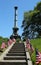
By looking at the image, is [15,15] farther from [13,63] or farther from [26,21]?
[13,63]

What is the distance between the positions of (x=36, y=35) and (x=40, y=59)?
58.3 meters

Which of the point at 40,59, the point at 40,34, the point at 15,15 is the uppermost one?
the point at 15,15

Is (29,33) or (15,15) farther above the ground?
(15,15)

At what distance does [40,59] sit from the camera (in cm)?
1056

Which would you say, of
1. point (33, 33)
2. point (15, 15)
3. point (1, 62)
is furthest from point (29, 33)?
point (1, 62)

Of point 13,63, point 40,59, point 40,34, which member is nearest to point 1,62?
point 13,63

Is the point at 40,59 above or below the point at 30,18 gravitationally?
below

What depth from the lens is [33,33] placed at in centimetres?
6838

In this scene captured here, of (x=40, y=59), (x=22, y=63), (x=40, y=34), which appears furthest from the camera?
(x=40, y=34)

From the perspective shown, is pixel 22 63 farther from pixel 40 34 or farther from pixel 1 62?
pixel 40 34

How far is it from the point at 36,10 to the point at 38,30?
5.58 meters

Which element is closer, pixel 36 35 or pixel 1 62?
pixel 1 62

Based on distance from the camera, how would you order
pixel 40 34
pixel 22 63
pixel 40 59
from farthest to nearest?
pixel 40 34
pixel 22 63
pixel 40 59

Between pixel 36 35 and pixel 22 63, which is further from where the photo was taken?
pixel 36 35
